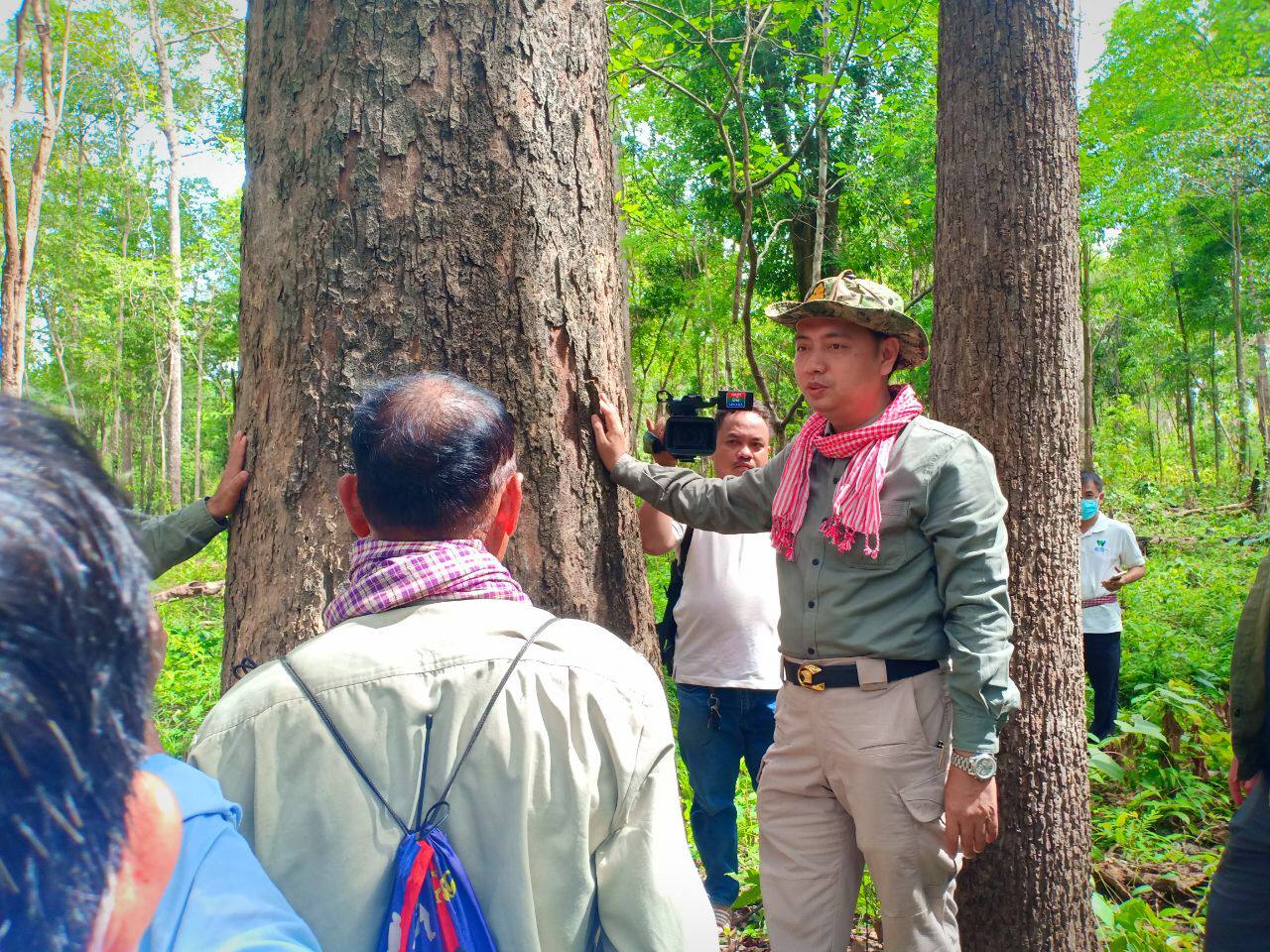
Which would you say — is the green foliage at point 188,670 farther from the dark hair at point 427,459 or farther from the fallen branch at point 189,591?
the dark hair at point 427,459

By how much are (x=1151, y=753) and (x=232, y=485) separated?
5.52 m

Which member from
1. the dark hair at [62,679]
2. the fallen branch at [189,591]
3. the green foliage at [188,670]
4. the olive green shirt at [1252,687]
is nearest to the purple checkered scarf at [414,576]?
the dark hair at [62,679]

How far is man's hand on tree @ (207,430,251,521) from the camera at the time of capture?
1953mm

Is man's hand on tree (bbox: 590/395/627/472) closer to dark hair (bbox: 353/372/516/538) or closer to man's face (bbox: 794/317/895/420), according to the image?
dark hair (bbox: 353/372/516/538)

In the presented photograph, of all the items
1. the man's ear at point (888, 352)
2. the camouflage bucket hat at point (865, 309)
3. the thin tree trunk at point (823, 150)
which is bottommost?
the man's ear at point (888, 352)

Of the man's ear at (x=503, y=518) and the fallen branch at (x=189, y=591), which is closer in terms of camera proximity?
the man's ear at (x=503, y=518)

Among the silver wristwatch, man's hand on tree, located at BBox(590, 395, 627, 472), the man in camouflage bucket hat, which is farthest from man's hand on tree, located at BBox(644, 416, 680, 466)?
the silver wristwatch

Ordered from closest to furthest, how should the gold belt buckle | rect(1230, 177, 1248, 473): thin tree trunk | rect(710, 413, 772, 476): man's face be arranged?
the gold belt buckle < rect(710, 413, 772, 476): man's face < rect(1230, 177, 1248, 473): thin tree trunk

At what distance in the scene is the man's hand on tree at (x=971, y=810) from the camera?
2322 mm

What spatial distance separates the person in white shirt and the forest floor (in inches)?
6.9

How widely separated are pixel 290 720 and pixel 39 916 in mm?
615

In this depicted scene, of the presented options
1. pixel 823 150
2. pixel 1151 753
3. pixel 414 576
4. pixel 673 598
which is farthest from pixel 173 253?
pixel 414 576

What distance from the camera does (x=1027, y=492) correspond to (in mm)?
3254

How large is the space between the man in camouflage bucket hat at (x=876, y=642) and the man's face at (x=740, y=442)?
115 cm
